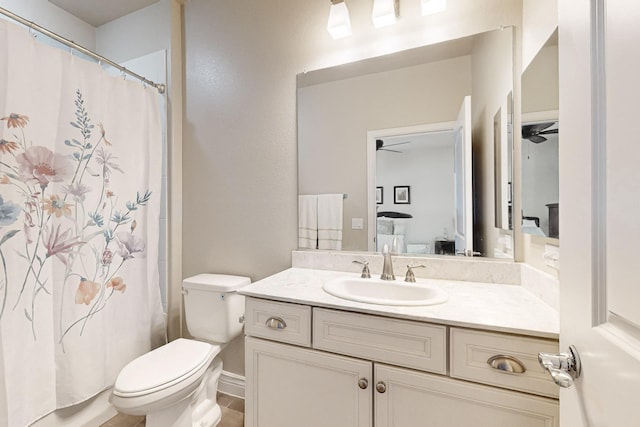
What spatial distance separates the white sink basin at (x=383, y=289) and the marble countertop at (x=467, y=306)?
5 cm

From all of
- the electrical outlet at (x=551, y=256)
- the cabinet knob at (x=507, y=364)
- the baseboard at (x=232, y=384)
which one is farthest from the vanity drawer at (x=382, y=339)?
the baseboard at (x=232, y=384)

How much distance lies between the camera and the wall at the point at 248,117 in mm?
1602

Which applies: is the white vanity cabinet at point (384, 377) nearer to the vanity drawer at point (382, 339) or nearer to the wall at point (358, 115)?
the vanity drawer at point (382, 339)

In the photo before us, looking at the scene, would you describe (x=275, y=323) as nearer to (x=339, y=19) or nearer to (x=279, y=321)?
(x=279, y=321)

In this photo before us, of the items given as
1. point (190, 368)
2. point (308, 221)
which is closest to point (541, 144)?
point (308, 221)

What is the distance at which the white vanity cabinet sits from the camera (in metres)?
0.82

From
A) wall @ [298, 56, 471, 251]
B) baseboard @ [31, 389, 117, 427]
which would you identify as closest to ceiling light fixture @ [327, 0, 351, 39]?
wall @ [298, 56, 471, 251]

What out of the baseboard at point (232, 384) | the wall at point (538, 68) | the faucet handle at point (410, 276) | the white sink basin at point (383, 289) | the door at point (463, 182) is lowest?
the baseboard at point (232, 384)

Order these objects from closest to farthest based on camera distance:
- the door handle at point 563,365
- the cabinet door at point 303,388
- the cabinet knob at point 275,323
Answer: the door handle at point 563,365 < the cabinet door at point 303,388 < the cabinet knob at point 275,323

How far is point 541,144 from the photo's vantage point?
997 mm

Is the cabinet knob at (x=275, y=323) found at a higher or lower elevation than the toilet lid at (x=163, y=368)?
higher

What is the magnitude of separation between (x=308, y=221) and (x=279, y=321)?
2.11 feet

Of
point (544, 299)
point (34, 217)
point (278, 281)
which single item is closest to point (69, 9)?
point (34, 217)

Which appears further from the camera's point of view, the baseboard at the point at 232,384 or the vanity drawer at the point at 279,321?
the baseboard at the point at 232,384
